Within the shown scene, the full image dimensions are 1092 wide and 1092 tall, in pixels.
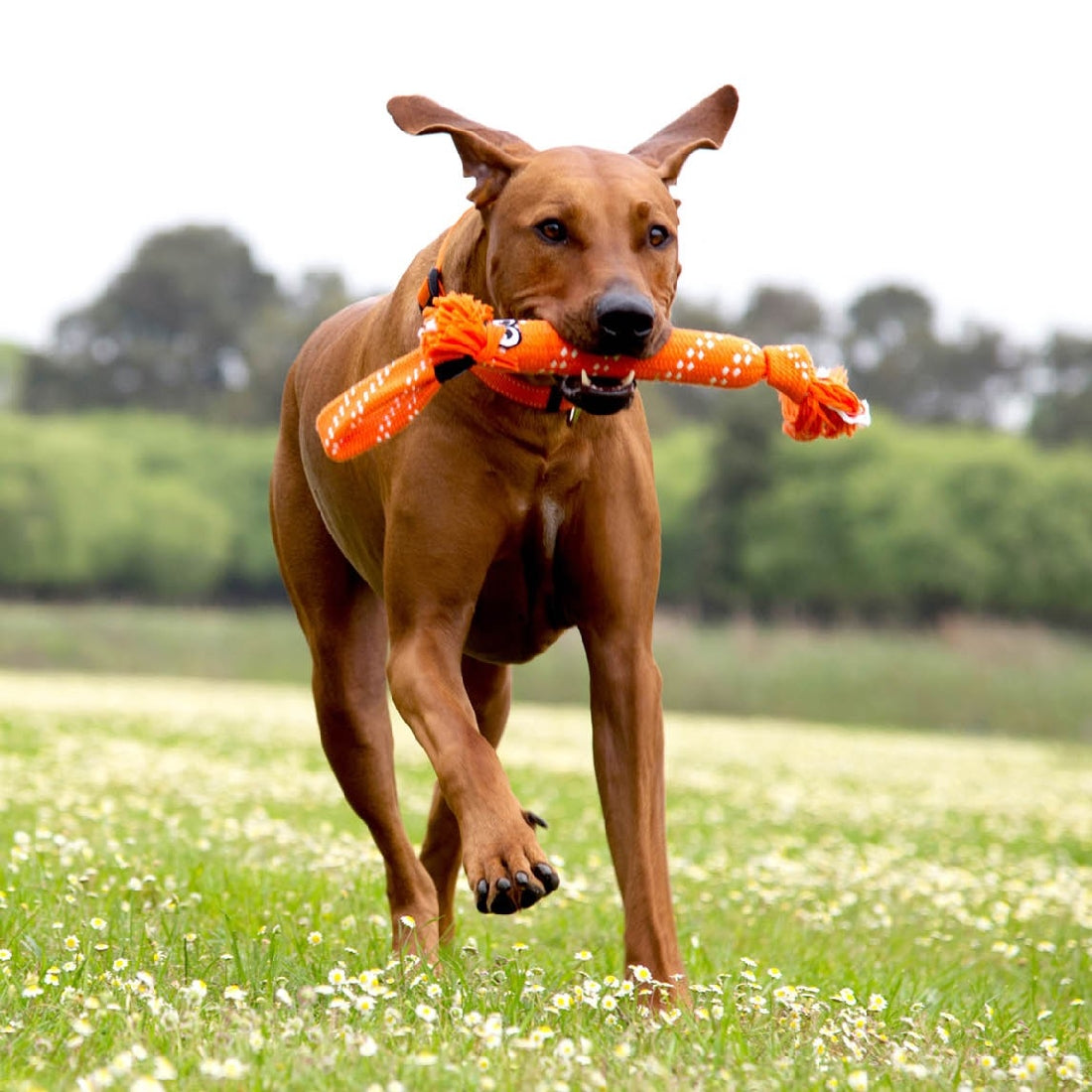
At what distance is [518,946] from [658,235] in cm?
179

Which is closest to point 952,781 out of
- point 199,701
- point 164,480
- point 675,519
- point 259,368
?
point 199,701

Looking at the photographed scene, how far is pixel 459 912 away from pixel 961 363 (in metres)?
65.7

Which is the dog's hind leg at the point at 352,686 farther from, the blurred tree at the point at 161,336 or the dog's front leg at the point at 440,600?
the blurred tree at the point at 161,336

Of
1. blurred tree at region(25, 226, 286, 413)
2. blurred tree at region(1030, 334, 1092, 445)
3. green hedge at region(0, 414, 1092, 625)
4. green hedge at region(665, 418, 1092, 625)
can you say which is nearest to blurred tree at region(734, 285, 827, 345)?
blurred tree at region(1030, 334, 1092, 445)

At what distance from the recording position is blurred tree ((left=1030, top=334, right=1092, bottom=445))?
5891cm

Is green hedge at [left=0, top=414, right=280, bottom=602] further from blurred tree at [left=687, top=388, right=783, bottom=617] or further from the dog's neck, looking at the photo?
the dog's neck

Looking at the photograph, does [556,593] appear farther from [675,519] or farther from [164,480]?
[164,480]

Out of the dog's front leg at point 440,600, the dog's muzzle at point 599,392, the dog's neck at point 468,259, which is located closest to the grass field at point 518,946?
the dog's front leg at point 440,600

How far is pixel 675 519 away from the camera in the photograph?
176ft

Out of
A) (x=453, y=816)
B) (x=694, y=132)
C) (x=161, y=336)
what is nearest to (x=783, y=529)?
(x=161, y=336)

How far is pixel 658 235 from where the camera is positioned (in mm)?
4062

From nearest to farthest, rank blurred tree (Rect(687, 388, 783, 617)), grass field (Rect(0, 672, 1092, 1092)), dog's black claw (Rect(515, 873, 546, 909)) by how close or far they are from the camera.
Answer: grass field (Rect(0, 672, 1092, 1092))
dog's black claw (Rect(515, 873, 546, 909))
blurred tree (Rect(687, 388, 783, 617))

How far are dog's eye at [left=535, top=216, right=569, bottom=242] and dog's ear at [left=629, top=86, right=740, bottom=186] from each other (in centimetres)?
59

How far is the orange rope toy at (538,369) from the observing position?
3.91 m
